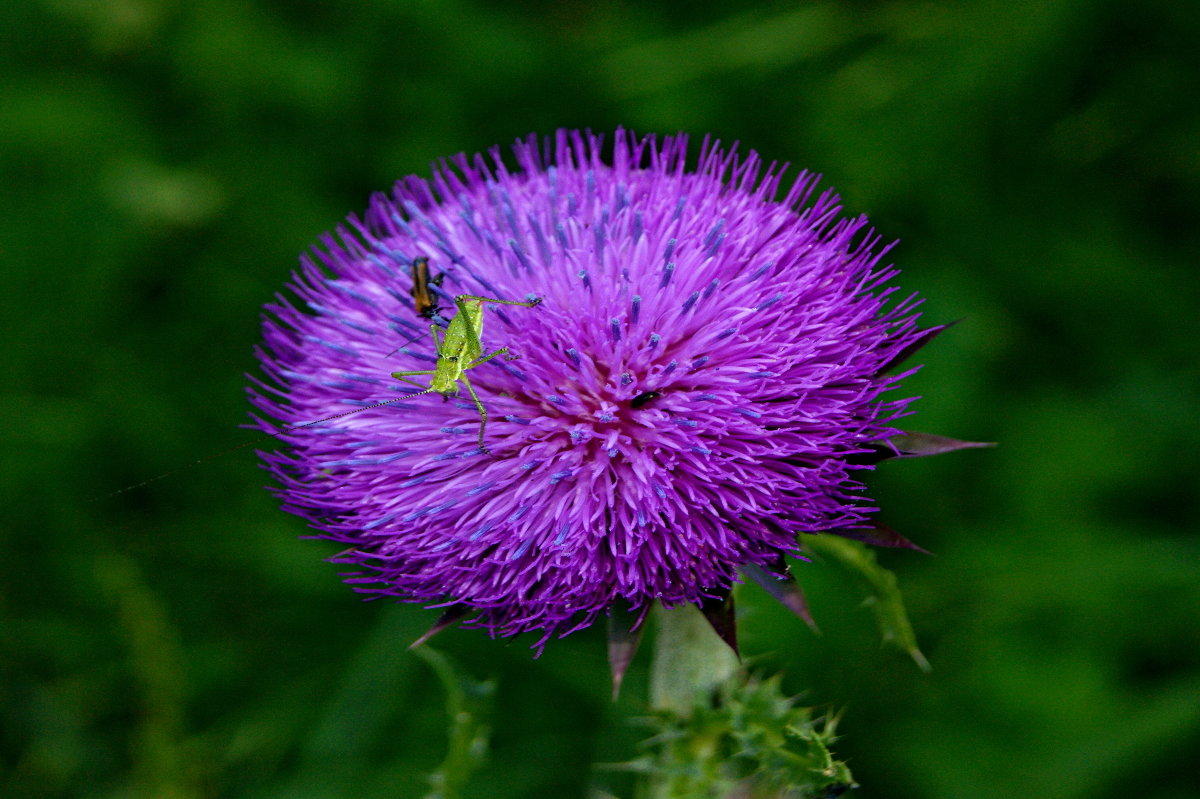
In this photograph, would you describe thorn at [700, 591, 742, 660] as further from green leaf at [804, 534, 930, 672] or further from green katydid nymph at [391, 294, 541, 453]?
green katydid nymph at [391, 294, 541, 453]

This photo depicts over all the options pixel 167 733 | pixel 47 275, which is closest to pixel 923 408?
pixel 167 733

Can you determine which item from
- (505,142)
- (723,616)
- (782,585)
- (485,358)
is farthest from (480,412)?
(505,142)

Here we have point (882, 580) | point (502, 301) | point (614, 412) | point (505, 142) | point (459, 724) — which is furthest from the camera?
point (505, 142)

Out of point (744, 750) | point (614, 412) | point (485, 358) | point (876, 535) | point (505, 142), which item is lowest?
point (744, 750)

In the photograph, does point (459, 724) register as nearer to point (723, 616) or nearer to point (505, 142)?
point (723, 616)

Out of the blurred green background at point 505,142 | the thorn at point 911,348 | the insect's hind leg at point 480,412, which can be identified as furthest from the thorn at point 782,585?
the blurred green background at point 505,142

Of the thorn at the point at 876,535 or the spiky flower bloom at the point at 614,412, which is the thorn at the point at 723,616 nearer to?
the spiky flower bloom at the point at 614,412

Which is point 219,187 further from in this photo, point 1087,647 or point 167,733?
point 1087,647
